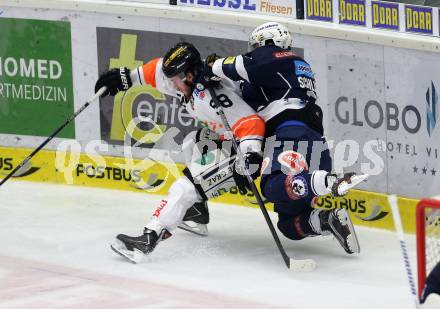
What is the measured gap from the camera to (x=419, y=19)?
6.61 metres

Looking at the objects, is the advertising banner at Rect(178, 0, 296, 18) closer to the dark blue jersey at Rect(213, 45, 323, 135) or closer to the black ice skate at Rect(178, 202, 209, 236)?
the dark blue jersey at Rect(213, 45, 323, 135)

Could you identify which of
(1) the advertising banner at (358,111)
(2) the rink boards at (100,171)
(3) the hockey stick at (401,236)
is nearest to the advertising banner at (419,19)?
(1) the advertising banner at (358,111)

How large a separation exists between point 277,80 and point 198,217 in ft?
3.56

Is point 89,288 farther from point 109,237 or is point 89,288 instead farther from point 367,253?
point 367,253

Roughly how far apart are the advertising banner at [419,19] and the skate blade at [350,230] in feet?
4.89

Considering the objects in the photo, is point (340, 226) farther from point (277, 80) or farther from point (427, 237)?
point (427, 237)

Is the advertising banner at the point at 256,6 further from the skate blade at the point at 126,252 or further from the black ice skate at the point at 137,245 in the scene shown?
the skate blade at the point at 126,252

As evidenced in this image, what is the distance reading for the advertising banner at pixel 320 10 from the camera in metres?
6.86

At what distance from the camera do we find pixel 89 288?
5.15 m

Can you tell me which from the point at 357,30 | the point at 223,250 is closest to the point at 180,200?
the point at 223,250

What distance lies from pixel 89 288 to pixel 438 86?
2610 millimetres

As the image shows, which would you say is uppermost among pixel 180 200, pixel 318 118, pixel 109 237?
pixel 318 118

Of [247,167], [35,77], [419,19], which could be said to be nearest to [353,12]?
[419,19]

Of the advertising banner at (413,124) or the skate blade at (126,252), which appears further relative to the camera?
the advertising banner at (413,124)
